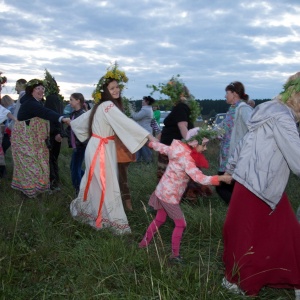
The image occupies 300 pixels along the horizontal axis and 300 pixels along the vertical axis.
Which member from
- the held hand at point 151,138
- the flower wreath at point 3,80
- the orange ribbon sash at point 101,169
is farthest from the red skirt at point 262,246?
the flower wreath at point 3,80

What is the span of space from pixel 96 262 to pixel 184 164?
1.22 meters

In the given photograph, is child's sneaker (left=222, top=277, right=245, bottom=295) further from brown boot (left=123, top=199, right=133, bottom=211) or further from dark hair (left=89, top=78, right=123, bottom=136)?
brown boot (left=123, top=199, right=133, bottom=211)

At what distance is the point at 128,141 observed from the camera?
5797 mm

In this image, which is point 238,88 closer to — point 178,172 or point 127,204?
point 178,172

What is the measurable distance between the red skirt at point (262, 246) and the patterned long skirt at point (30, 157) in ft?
14.2

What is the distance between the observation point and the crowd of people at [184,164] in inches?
152

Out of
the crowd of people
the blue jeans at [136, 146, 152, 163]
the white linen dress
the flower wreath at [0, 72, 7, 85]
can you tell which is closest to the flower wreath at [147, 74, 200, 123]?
the crowd of people

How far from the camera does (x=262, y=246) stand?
3.92m

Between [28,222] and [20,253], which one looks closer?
[20,253]

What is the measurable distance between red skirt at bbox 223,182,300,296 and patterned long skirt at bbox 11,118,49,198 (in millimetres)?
4322

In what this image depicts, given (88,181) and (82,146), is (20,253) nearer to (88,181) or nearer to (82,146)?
(88,181)

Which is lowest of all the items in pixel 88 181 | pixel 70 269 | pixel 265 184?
pixel 70 269

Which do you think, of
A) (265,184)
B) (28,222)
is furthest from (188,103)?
(265,184)

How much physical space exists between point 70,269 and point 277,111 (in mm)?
2143
